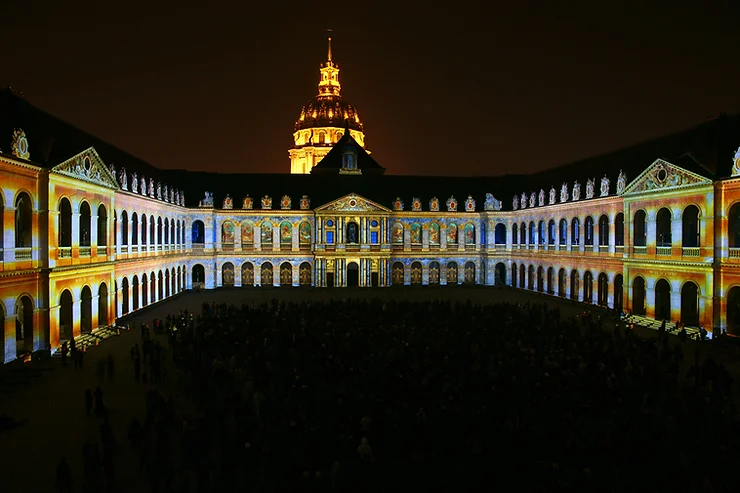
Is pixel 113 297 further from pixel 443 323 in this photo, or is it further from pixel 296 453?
pixel 296 453

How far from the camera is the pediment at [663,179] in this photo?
34.3 m

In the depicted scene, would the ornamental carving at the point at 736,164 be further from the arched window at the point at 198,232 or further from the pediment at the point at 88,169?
the arched window at the point at 198,232

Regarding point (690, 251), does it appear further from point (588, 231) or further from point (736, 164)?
point (588, 231)

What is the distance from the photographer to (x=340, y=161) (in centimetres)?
7288

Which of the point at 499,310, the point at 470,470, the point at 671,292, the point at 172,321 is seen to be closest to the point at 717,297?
the point at 671,292

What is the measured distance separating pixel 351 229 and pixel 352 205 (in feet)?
9.71

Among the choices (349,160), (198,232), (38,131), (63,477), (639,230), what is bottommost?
(63,477)

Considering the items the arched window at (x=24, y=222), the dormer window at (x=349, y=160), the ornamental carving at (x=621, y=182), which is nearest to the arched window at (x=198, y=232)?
the dormer window at (x=349, y=160)

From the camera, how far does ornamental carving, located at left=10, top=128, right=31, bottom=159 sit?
25.7m

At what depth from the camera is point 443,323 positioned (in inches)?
1204

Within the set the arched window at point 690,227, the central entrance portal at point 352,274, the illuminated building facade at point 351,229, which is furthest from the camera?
the central entrance portal at point 352,274

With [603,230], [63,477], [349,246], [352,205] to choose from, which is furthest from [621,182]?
[63,477]

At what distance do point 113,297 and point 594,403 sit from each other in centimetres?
3075

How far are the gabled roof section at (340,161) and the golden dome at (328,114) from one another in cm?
2061
